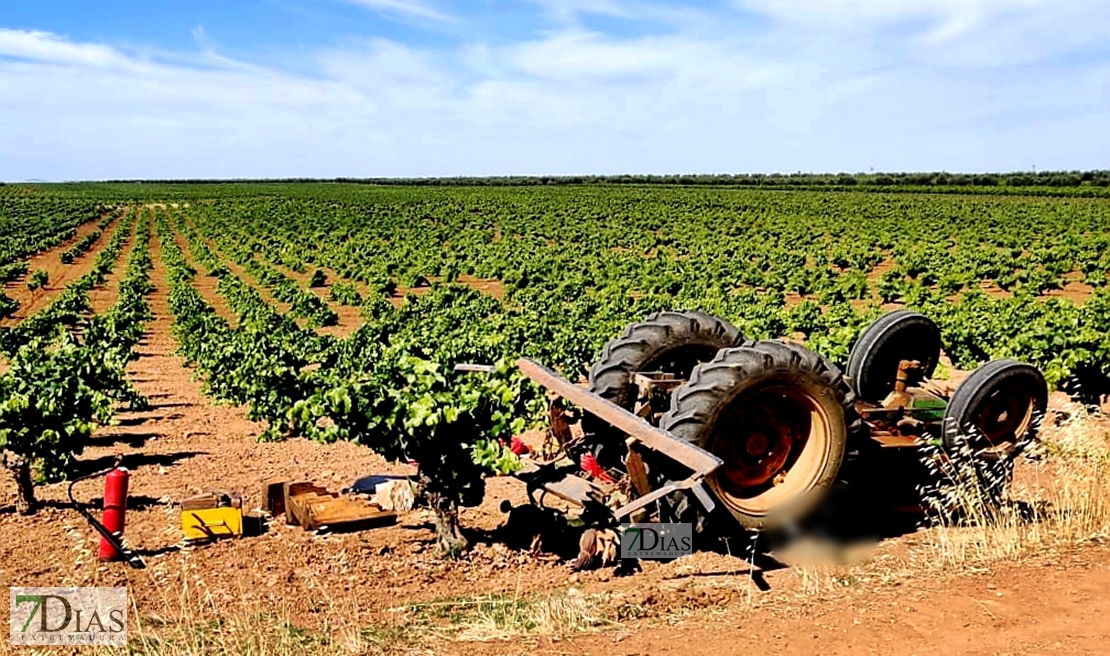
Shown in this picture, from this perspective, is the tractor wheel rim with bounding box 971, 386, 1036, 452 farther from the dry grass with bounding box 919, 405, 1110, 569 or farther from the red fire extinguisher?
the red fire extinguisher

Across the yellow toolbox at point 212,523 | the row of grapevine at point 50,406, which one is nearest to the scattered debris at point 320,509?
the yellow toolbox at point 212,523

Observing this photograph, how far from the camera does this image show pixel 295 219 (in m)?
64.4

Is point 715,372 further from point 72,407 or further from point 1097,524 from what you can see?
point 72,407

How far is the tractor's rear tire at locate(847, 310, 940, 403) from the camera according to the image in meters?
8.66

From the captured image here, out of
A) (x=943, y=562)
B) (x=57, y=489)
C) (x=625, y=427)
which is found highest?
(x=625, y=427)

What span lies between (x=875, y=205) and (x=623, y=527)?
7008cm

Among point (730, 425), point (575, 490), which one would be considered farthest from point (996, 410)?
point (575, 490)

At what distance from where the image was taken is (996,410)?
7.88 meters

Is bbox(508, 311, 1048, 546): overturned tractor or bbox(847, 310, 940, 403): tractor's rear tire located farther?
bbox(847, 310, 940, 403): tractor's rear tire

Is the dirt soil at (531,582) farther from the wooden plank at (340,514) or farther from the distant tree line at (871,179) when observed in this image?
the distant tree line at (871,179)

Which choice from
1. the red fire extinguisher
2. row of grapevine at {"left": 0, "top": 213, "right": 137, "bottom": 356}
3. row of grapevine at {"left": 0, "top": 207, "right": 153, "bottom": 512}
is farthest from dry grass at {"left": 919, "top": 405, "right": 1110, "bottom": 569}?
row of grapevine at {"left": 0, "top": 213, "right": 137, "bottom": 356}

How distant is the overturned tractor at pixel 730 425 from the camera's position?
6.34m

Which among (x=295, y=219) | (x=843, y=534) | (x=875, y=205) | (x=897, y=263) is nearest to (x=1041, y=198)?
(x=875, y=205)
